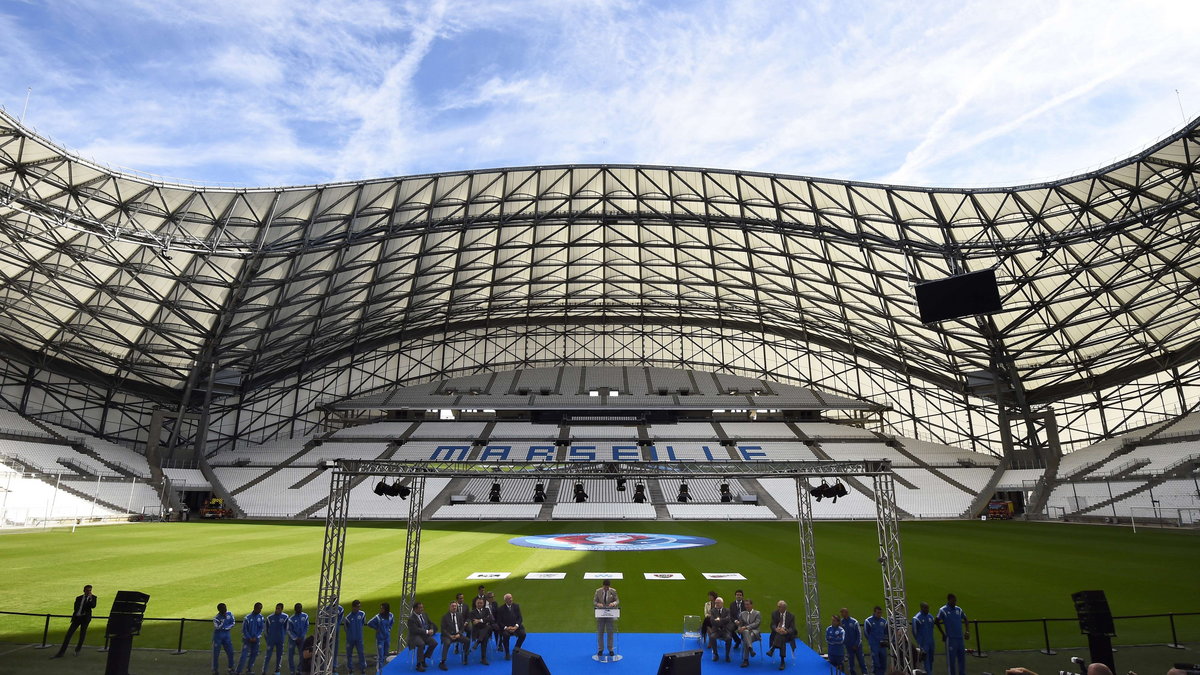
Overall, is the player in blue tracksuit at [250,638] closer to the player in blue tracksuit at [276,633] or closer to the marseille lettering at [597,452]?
the player in blue tracksuit at [276,633]

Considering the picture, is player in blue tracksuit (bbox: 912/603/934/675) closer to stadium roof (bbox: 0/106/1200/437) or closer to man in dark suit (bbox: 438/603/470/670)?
man in dark suit (bbox: 438/603/470/670)

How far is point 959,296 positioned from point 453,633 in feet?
94.9

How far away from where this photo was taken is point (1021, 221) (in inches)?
1423

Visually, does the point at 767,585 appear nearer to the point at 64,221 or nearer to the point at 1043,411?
the point at 64,221

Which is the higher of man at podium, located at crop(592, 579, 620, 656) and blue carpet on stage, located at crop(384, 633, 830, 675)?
man at podium, located at crop(592, 579, 620, 656)

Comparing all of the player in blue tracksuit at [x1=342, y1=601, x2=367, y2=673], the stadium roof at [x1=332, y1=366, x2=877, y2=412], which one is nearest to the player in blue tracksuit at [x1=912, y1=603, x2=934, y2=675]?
the player in blue tracksuit at [x1=342, y1=601, x2=367, y2=673]

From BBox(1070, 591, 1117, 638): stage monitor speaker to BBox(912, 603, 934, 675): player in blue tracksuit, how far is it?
8.26ft

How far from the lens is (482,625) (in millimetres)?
13742

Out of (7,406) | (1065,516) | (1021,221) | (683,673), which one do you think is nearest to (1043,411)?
(1065,516)

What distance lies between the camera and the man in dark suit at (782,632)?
1348 centimetres

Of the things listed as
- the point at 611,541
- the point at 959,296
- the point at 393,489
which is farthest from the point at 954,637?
the point at 959,296

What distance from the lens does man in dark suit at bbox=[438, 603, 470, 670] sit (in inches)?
527

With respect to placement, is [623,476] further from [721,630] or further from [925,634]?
[925,634]

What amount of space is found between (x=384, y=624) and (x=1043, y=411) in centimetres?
6076
